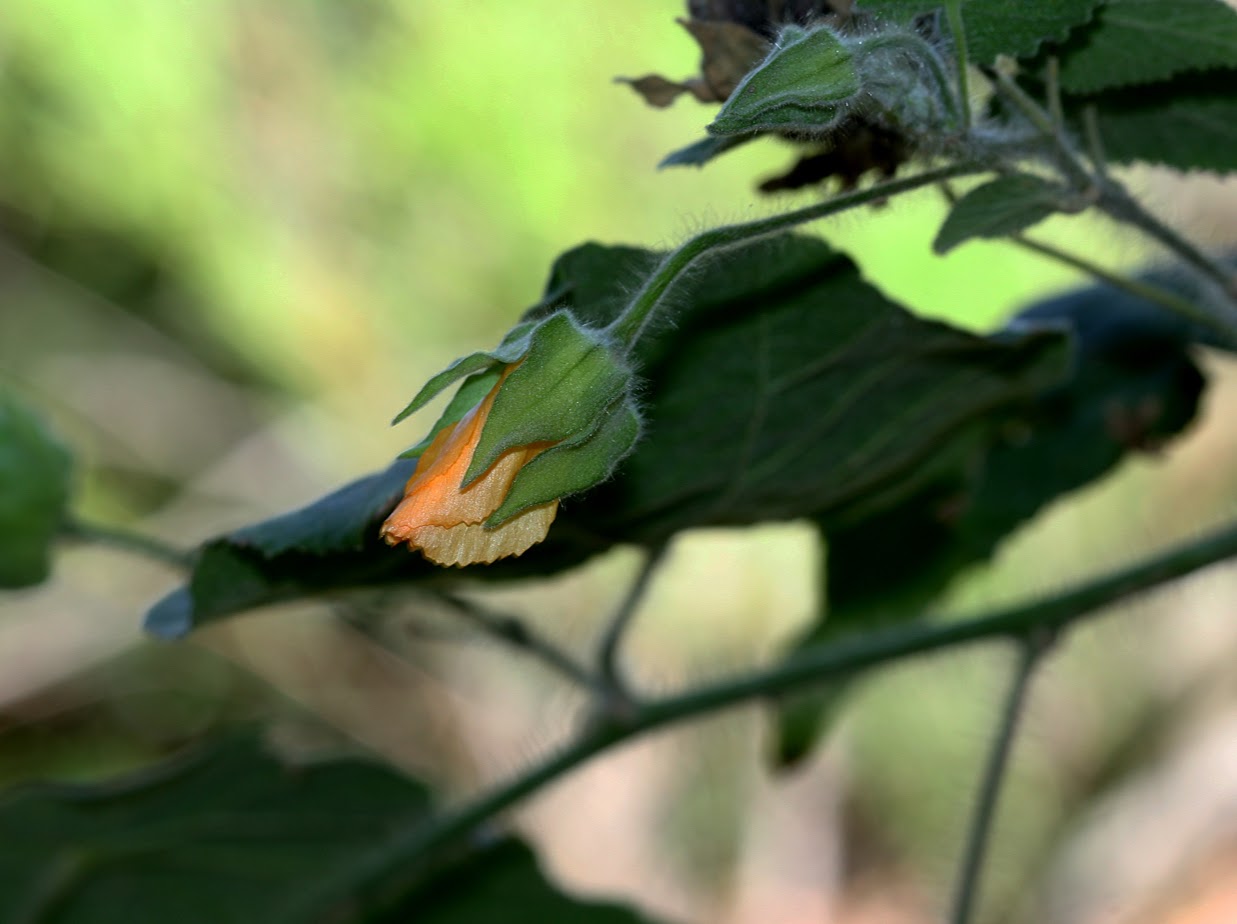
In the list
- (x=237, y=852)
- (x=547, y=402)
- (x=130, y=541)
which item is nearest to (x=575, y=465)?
(x=547, y=402)

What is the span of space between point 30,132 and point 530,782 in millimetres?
2895

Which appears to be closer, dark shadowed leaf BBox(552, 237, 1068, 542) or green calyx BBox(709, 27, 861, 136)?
green calyx BBox(709, 27, 861, 136)

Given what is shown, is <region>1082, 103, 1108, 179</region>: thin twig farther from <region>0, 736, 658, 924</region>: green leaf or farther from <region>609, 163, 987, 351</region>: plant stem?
<region>0, 736, 658, 924</region>: green leaf

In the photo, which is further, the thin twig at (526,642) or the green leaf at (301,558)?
the thin twig at (526,642)

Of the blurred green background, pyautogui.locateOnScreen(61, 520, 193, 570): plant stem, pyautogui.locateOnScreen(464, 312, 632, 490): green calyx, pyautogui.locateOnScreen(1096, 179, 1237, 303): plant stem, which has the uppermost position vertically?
the blurred green background

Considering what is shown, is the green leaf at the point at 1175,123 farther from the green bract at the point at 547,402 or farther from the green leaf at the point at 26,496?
the green leaf at the point at 26,496

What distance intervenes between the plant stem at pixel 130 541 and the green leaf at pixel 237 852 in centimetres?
19

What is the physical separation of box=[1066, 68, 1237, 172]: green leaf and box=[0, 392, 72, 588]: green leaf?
73 cm

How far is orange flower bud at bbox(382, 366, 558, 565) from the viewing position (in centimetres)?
49

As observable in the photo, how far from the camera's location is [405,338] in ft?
10.6

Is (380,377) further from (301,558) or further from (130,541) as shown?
(301,558)

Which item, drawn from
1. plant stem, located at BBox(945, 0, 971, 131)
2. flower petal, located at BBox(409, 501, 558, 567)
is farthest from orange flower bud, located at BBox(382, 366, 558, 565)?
plant stem, located at BBox(945, 0, 971, 131)

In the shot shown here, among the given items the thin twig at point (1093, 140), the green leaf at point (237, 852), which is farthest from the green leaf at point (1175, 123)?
the green leaf at point (237, 852)

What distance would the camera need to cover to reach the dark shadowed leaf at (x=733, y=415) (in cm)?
65
